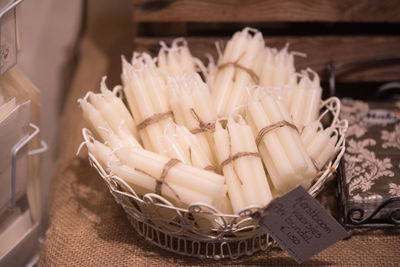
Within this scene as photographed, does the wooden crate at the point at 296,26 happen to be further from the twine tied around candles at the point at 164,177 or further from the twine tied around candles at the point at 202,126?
the twine tied around candles at the point at 164,177

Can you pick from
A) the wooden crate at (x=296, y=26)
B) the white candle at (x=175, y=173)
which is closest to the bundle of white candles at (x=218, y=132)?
the white candle at (x=175, y=173)

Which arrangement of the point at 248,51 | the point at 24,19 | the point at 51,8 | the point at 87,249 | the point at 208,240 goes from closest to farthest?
the point at 208,240 < the point at 87,249 < the point at 248,51 < the point at 24,19 < the point at 51,8

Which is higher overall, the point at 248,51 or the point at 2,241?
the point at 248,51

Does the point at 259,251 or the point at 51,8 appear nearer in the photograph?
the point at 259,251

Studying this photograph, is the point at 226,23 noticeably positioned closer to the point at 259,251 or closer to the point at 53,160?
the point at 259,251

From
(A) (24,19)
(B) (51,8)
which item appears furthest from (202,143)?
(B) (51,8)

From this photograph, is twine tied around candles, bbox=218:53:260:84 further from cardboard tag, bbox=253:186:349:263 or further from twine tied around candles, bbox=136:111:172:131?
cardboard tag, bbox=253:186:349:263
